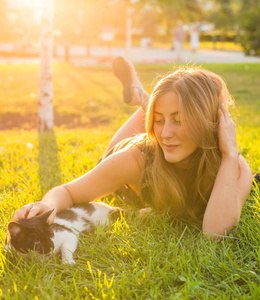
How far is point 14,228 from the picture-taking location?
2.10 meters

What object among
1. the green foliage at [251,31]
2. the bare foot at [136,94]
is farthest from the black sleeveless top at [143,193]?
the green foliage at [251,31]

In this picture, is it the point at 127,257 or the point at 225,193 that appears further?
the point at 225,193

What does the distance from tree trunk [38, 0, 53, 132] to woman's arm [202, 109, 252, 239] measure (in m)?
3.96

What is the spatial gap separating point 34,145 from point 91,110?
296cm

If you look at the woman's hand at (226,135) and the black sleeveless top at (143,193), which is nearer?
the woman's hand at (226,135)

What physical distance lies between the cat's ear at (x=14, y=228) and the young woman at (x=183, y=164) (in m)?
0.17

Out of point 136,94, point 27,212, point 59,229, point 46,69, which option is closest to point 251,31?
point 46,69

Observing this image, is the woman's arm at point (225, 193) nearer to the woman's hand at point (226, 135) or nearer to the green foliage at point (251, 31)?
the woman's hand at point (226, 135)

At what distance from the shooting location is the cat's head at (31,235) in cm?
213

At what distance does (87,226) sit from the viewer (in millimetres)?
2703

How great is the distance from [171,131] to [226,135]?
0.38 meters

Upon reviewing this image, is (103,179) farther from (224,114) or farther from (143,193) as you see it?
(224,114)

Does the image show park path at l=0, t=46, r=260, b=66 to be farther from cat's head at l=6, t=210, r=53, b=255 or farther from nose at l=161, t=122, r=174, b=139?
cat's head at l=6, t=210, r=53, b=255

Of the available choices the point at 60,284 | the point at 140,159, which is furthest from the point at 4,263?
the point at 140,159
